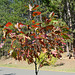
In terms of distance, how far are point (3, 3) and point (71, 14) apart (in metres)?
16.5

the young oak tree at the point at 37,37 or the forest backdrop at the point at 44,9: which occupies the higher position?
the forest backdrop at the point at 44,9

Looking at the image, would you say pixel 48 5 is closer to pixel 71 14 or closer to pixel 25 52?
pixel 71 14

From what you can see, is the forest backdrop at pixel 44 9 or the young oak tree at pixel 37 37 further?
the forest backdrop at pixel 44 9

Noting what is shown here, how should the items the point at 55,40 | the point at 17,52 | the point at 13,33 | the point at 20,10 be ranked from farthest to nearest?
the point at 20,10
the point at 55,40
the point at 17,52
the point at 13,33

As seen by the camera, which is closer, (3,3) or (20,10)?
(20,10)

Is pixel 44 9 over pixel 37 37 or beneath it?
over

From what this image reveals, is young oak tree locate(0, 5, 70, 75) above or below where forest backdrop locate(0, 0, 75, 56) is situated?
below

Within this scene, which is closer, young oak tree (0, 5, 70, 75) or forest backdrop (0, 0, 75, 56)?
young oak tree (0, 5, 70, 75)

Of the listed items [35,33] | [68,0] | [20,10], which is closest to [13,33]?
[35,33]

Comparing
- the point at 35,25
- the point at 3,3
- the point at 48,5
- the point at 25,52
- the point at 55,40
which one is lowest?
the point at 25,52

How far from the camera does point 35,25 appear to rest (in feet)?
6.73

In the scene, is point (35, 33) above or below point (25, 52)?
above

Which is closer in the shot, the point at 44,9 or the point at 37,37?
the point at 37,37

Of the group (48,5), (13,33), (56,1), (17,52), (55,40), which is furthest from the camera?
(48,5)
